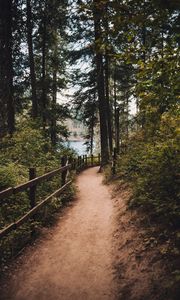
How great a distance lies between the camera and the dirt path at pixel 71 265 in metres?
4.86

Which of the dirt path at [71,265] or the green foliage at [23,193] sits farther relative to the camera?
the green foliage at [23,193]

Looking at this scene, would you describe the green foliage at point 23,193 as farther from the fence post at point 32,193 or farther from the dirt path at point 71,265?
the dirt path at point 71,265

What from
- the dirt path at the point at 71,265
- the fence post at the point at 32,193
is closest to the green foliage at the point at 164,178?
the dirt path at the point at 71,265

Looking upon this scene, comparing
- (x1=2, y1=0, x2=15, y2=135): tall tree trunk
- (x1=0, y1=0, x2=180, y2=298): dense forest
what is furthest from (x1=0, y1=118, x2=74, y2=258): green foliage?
(x1=2, y1=0, x2=15, y2=135): tall tree trunk

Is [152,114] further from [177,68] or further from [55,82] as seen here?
[55,82]

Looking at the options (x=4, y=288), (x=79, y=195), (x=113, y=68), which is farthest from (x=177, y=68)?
(x=113, y=68)

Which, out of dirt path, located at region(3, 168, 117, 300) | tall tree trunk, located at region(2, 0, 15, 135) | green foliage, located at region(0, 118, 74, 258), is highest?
tall tree trunk, located at region(2, 0, 15, 135)

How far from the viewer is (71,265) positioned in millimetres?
5824

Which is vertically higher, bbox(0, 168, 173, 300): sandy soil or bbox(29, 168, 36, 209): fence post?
bbox(29, 168, 36, 209): fence post

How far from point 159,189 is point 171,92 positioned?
2376 millimetres

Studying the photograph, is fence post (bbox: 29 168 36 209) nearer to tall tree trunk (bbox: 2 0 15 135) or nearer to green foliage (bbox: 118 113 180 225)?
green foliage (bbox: 118 113 180 225)

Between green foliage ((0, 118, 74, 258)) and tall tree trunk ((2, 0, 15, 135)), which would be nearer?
green foliage ((0, 118, 74, 258))

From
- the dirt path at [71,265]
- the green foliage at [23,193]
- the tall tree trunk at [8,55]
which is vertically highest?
the tall tree trunk at [8,55]

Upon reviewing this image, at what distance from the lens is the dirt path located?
486 centimetres
